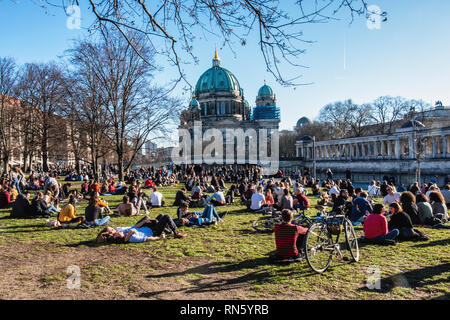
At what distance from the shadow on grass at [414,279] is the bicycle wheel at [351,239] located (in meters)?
0.84

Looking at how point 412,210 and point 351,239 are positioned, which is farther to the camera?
point 412,210

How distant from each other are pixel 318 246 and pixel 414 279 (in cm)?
161

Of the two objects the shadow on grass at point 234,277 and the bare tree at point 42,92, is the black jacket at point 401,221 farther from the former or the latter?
the bare tree at point 42,92

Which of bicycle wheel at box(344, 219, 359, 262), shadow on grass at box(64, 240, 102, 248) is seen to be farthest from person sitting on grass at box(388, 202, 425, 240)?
shadow on grass at box(64, 240, 102, 248)

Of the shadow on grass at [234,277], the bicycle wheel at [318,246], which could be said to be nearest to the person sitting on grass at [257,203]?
the shadow on grass at [234,277]

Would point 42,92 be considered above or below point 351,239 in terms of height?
above

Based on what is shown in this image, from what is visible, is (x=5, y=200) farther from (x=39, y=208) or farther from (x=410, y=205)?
(x=410, y=205)

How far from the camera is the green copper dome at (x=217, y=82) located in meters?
83.6

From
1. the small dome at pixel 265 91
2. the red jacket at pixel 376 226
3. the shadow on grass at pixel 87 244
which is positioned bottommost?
the shadow on grass at pixel 87 244

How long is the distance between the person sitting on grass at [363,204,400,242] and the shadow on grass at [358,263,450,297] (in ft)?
5.55

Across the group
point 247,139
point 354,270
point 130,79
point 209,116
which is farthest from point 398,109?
point 354,270

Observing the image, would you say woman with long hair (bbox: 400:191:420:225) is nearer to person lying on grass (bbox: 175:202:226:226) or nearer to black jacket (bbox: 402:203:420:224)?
black jacket (bbox: 402:203:420:224)

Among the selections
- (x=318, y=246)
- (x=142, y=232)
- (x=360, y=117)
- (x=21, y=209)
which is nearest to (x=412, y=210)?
(x=318, y=246)

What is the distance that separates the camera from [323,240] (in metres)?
5.84
